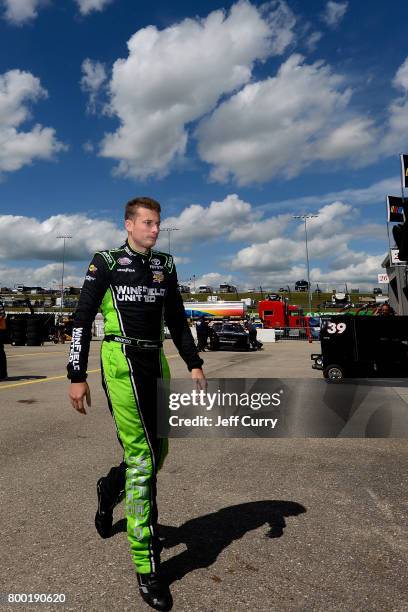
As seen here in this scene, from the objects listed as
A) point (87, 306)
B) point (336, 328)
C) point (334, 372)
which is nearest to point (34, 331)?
point (334, 372)

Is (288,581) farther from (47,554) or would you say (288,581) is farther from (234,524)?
(47,554)

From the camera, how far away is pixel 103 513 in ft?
8.82

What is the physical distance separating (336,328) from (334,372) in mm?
972

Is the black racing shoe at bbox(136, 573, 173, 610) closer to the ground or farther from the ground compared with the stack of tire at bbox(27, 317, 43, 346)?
closer to the ground

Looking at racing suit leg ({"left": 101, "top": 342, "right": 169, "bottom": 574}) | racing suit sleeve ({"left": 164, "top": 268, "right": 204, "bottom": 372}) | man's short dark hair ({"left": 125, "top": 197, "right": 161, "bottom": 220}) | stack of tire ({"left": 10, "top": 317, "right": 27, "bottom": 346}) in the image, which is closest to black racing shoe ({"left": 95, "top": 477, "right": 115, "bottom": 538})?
racing suit leg ({"left": 101, "top": 342, "right": 169, "bottom": 574})

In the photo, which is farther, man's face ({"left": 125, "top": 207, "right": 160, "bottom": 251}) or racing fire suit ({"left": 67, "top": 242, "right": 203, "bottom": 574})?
man's face ({"left": 125, "top": 207, "right": 160, "bottom": 251})

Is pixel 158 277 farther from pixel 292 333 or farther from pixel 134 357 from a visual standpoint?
pixel 292 333

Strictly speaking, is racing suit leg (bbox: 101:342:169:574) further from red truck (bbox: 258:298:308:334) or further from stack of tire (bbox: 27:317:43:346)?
red truck (bbox: 258:298:308:334)

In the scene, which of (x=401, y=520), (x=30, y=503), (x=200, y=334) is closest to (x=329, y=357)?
(x=401, y=520)

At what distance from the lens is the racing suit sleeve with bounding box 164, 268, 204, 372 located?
274 centimetres

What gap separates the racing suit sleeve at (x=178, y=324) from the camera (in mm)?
2744

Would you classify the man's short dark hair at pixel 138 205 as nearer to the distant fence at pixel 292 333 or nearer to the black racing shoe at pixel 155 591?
the black racing shoe at pixel 155 591

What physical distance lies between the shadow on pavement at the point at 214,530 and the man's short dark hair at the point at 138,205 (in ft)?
6.26

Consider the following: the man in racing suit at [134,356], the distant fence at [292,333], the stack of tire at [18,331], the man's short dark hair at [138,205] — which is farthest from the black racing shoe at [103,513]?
the distant fence at [292,333]
